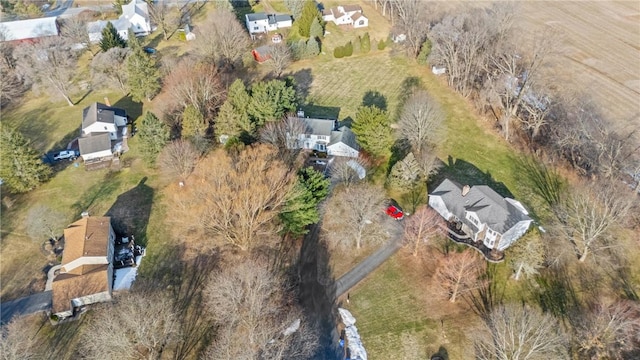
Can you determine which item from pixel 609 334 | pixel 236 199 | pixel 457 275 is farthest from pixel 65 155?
pixel 609 334

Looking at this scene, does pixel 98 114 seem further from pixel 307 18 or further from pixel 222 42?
pixel 307 18

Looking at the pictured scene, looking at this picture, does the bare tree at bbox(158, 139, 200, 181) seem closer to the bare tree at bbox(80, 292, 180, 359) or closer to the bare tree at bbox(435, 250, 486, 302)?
the bare tree at bbox(80, 292, 180, 359)

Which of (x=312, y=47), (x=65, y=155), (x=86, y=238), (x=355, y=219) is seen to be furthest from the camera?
(x=312, y=47)

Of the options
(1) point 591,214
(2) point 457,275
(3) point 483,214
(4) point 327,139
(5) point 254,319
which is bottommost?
(5) point 254,319

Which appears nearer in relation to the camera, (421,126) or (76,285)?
(76,285)

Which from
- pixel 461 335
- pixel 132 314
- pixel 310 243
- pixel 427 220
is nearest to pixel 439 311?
pixel 461 335

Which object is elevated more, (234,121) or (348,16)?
(348,16)

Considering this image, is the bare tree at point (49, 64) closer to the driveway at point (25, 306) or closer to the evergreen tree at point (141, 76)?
the evergreen tree at point (141, 76)
